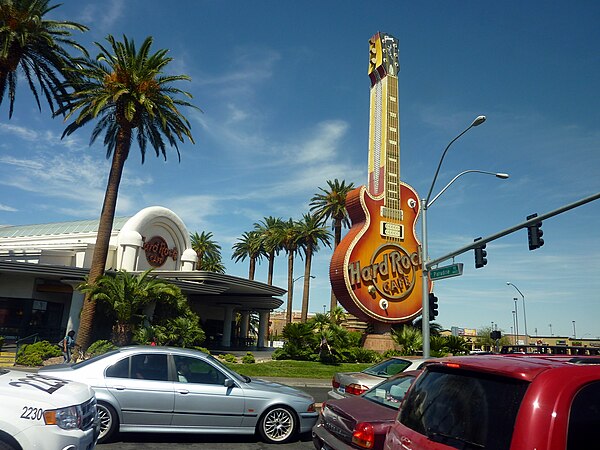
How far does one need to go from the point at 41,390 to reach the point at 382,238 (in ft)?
101

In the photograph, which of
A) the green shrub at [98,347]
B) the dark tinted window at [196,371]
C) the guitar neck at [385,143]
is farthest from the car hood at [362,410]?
the guitar neck at [385,143]

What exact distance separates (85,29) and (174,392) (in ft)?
75.0

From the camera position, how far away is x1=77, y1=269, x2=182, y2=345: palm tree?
24.7 metres

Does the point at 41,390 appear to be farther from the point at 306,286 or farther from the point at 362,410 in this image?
the point at 306,286

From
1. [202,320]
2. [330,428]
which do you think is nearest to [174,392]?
[330,428]

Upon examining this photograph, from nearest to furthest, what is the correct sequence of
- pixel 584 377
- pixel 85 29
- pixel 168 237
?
1. pixel 584 377
2. pixel 85 29
3. pixel 168 237

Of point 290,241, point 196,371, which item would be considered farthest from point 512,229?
point 290,241

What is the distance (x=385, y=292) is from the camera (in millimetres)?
34062

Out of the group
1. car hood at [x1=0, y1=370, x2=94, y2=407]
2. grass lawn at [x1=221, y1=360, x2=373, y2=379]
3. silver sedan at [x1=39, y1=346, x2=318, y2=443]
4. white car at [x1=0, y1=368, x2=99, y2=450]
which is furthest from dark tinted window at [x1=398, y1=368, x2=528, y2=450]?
grass lawn at [x1=221, y1=360, x2=373, y2=379]

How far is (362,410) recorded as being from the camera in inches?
225

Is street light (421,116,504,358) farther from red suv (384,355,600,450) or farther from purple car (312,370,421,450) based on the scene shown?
red suv (384,355,600,450)

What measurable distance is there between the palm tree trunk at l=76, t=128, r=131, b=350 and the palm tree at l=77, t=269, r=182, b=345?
1.78 feet

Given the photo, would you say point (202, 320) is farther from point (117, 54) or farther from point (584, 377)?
point (584, 377)

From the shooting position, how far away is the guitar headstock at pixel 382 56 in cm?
3897
